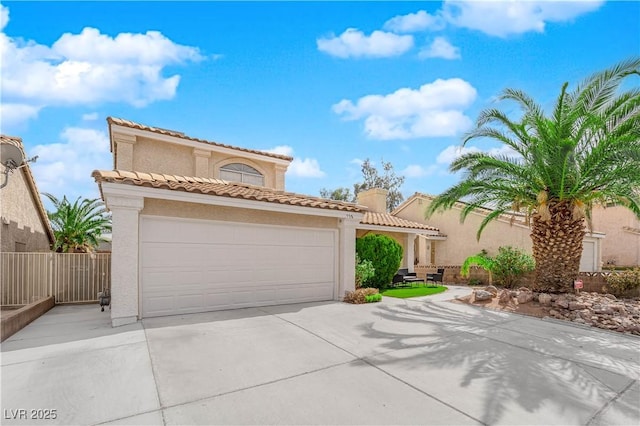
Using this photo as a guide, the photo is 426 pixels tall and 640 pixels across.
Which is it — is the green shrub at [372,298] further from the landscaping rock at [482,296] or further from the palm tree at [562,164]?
the palm tree at [562,164]

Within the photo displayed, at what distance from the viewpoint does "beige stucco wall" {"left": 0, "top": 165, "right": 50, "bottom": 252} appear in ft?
36.2

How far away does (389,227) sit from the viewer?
17.4 meters

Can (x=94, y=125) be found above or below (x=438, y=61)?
below

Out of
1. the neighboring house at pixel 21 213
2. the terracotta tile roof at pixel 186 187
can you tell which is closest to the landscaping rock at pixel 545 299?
the terracotta tile roof at pixel 186 187

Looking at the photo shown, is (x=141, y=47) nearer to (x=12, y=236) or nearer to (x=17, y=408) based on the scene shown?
(x=12, y=236)

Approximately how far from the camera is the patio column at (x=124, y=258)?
7832 mm

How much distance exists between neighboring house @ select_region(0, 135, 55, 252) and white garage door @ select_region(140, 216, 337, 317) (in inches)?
204

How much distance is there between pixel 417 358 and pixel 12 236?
14672mm

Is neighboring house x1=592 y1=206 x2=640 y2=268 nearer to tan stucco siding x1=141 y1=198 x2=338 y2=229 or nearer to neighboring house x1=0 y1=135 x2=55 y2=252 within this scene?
tan stucco siding x1=141 y1=198 x2=338 y2=229

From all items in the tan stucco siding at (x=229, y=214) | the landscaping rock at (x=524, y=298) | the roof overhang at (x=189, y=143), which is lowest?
the landscaping rock at (x=524, y=298)

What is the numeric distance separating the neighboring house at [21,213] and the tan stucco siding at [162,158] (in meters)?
4.21

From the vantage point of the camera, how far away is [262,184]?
62.9 feet

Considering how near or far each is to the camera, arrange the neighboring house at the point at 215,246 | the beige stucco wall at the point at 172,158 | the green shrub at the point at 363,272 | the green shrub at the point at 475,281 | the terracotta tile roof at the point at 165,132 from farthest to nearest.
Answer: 1. the green shrub at the point at 475,281
2. the beige stucco wall at the point at 172,158
3. the terracotta tile roof at the point at 165,132
4. the green shrub at the point at 363,272
5. the neighboring house at the point at 215,246

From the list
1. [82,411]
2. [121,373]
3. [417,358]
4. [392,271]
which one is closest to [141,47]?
[121,373]
